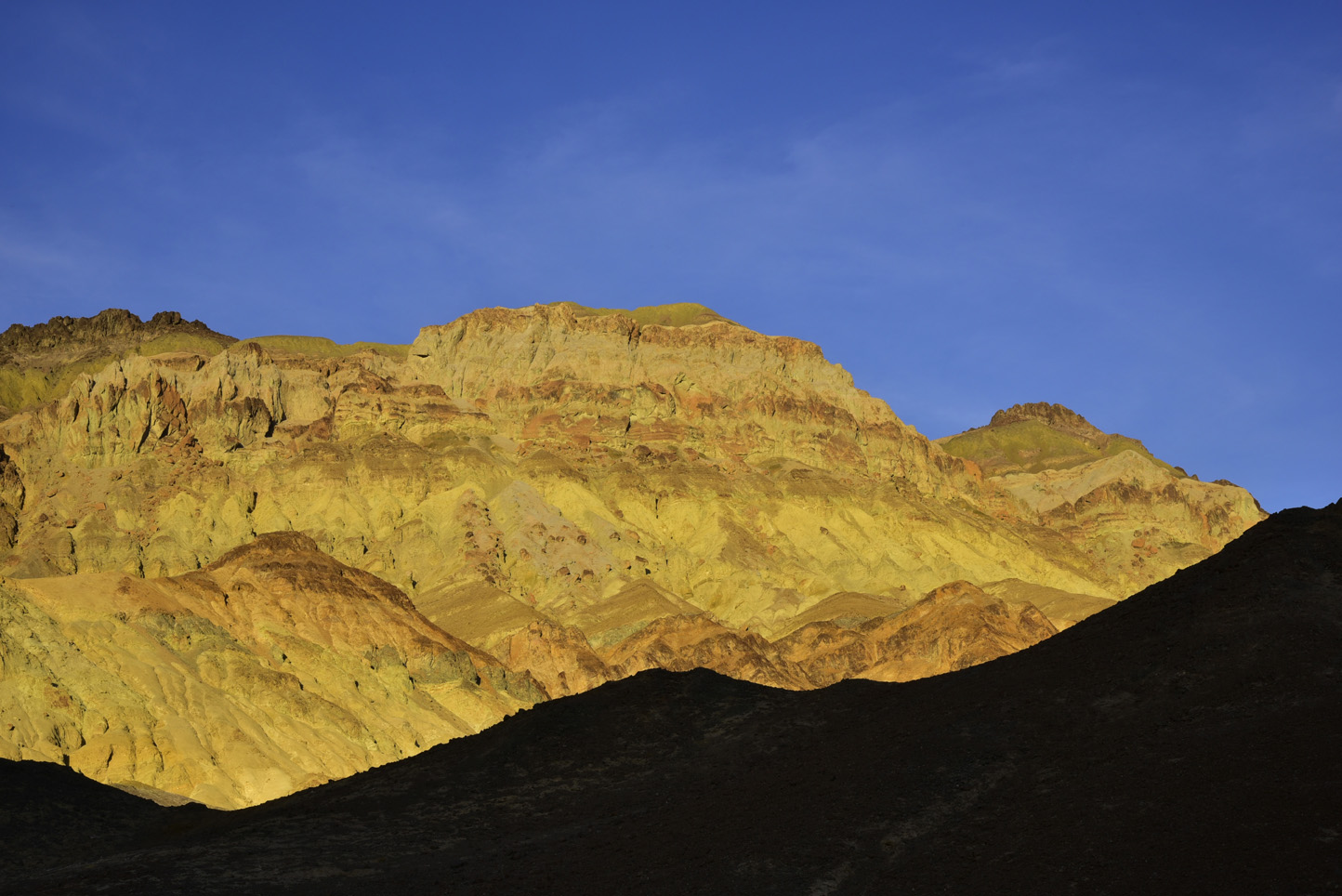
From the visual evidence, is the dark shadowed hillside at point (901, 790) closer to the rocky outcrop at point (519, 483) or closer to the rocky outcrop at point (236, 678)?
the rocky outcrop at point (236, 678)

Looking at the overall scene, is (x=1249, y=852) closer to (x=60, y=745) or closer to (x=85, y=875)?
(x=85, y=875)

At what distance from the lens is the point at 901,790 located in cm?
3450

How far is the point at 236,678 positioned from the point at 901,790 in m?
64.4

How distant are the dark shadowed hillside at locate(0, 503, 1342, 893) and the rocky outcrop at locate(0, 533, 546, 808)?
2998 centimetres

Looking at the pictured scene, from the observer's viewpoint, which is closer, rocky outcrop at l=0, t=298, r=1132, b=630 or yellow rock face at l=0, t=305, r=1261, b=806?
yellow rock face at l=0, t=305, r=1261, b=806

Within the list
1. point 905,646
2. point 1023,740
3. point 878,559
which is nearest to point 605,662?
point 905,646

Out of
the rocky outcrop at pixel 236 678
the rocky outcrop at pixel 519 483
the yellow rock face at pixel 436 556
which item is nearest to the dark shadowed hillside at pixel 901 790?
the rocky outcrop at pixel 236 678

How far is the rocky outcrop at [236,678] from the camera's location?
7588cm

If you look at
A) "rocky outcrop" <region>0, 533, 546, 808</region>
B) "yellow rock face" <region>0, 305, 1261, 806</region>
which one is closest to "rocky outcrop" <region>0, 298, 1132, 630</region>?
"yellow rock face" <region>0, 305, 1261, 806</region>

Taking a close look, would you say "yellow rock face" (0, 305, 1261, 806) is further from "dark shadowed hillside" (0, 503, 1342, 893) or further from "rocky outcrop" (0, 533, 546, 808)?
"dark shadowed hillside" (0, 503, 1342, 893)

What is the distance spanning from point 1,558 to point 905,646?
3581 inches

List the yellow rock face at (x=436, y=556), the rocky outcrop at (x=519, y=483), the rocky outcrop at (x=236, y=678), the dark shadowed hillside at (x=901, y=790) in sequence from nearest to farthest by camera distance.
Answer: the dark shadowed hillside at (x=901, y=790), the rocky outcrop at (x=236, y=678), the yellow rock face at (x=436, y=556), the rocky outcrop at (x=519, y=483)

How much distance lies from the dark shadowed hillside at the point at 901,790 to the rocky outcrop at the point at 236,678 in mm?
29982

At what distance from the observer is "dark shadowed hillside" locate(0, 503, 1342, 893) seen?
29.1m
